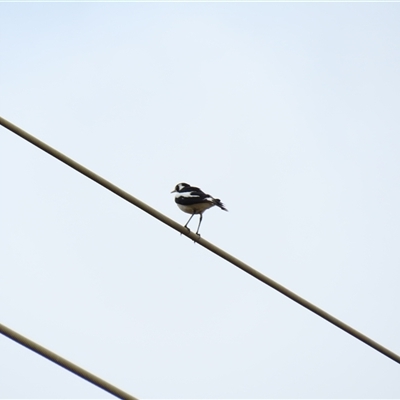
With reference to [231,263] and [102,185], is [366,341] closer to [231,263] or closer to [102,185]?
[231,263]

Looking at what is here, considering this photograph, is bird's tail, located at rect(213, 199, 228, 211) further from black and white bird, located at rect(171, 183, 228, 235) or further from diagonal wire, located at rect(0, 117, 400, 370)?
diagonal wire, located at rect(0, 117, 400, 370)

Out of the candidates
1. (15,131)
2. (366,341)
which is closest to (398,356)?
(366,341)

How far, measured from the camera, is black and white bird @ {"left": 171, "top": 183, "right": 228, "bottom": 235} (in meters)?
10.9

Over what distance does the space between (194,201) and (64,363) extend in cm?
622

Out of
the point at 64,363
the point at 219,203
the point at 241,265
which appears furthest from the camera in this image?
the point at 219,203

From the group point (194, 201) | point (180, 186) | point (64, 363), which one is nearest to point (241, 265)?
point (64, 363)

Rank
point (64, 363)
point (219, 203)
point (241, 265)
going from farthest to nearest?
point (219, 203) < point (241, 265) < point (64, 363)

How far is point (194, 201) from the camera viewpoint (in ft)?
36.6

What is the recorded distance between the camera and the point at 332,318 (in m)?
6.37

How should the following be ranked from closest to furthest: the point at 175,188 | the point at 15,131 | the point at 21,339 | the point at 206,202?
the point at 21,339
the point at 15,131
the point at 206,202
the point at 175,188

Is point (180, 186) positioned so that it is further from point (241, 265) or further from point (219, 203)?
point (241, 265)

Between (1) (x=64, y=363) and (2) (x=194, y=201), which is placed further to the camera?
(2) (x=194, y=201)

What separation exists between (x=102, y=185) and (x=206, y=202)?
4599 millimetres

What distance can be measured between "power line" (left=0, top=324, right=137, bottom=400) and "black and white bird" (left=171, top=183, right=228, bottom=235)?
558 centimetres
